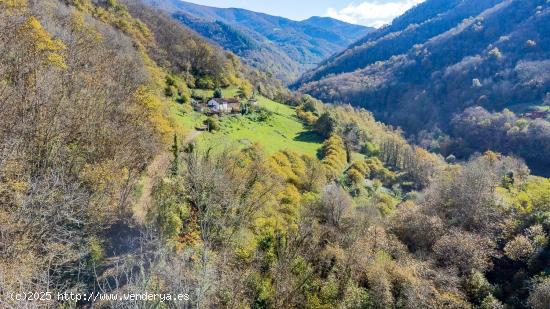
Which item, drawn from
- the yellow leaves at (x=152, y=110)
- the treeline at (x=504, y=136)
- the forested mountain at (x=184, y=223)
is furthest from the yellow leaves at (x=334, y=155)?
the treeline at (x=504, y=136)

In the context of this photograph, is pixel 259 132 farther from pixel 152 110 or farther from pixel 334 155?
pixel 152 110

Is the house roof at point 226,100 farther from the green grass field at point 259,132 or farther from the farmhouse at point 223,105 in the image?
the green grass field at point 259,132

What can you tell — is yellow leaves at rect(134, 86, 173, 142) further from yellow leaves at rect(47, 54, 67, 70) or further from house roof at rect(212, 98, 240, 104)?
house roof at rect(212, 98, 240, 104)

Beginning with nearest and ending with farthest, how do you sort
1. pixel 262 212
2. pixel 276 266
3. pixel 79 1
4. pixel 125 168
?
1. pixel 276 266
2. pixel 125 168
3. pixel 262 212
4. pixel 79 1

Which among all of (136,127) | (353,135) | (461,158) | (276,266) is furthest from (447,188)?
(461,158)

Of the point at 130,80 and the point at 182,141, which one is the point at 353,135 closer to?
the point at 182,141

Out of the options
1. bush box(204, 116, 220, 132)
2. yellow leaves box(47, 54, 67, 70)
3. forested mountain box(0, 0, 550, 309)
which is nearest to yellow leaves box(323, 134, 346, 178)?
forested mountain box(0, 0, 550, 309)
